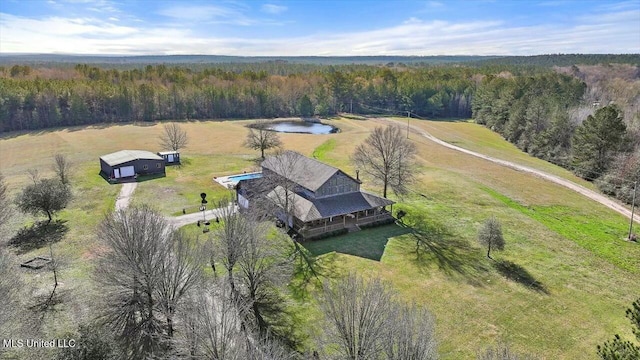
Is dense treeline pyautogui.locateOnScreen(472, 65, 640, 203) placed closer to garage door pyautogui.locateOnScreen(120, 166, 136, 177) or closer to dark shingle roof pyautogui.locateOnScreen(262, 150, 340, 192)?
dark shingle roof pyautogui.locateOnScreen(262, 150, 340, 192)

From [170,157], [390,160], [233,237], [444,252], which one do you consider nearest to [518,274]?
[444,252]

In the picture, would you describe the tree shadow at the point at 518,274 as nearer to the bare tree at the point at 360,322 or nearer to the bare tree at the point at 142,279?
the bare tree at the point at 360,322

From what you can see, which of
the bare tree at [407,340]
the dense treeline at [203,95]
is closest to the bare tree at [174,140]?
the dense treeline at [203,95]

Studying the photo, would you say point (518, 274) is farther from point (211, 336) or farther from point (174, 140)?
point (174, 140)

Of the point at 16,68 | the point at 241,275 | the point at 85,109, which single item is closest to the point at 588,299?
the point at 241,275

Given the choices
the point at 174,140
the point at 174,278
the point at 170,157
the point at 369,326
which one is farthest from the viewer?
the point at 174,140

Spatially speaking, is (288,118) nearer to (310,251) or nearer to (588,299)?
(310,251)
